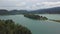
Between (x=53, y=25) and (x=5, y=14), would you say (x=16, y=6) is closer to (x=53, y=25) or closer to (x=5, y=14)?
(x=5, y=14)

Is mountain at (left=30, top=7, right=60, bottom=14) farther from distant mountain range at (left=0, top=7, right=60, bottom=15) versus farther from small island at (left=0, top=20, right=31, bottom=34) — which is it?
small island at (left=0, top=20, right=31, bottom=34)

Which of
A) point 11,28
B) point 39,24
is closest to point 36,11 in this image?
point 39,24

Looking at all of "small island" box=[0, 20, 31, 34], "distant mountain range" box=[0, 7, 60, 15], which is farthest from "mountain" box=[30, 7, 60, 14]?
"small island" box=[0, 20, 31, 34]

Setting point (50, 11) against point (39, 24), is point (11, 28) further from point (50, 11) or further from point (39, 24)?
point (50, 11)

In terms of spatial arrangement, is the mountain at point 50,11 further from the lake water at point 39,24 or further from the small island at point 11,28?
the small island at point 11,28

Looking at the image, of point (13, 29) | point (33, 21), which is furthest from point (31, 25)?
point (13, 29)
